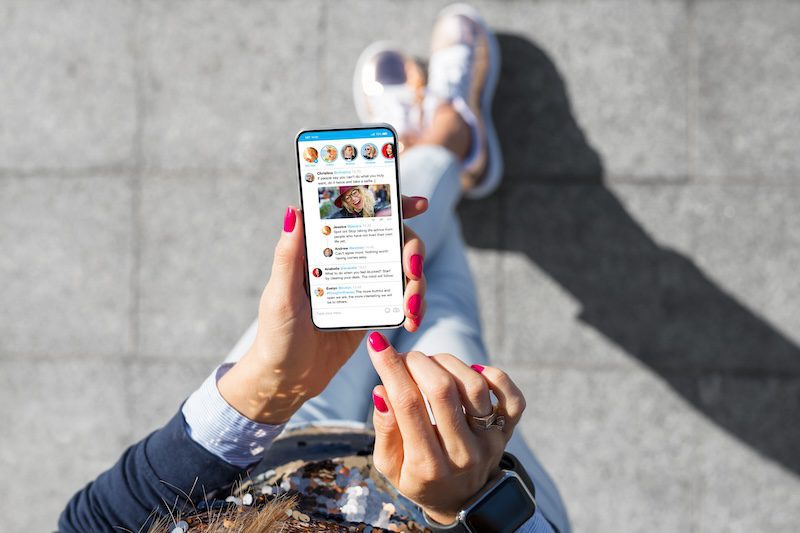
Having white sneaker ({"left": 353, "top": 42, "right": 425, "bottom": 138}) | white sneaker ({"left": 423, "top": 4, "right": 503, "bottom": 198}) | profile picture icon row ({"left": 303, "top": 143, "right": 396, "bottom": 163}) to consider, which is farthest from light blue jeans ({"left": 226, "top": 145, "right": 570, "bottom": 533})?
profile picture icon row ({"left": 303, "top": 143, "right": 396, "bottom": 163})

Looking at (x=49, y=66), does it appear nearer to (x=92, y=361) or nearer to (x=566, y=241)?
(x=92, y=361)

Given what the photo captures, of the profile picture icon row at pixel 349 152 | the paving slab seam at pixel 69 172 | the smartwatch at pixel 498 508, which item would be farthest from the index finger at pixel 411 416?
the paving slab seam at pixel 69 172

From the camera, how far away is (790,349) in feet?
7.09

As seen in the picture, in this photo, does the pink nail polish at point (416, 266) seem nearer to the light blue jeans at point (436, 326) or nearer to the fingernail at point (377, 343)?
the fingernail at point (377, 343)

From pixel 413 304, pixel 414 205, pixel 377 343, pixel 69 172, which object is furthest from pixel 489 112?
pixel 69 172

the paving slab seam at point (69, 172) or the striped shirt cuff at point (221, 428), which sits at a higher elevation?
the paving slab seam at point (69, 172)

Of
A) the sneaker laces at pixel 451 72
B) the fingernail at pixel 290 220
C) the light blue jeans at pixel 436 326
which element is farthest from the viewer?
the sneaker laces at pixel 451 72

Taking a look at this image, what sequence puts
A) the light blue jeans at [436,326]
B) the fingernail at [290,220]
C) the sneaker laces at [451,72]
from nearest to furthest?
the fingernail at [290,220]
the light blue jeans at [436,326]
the sneaker laces at [451,72]

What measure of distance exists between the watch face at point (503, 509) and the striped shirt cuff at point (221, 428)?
41cm

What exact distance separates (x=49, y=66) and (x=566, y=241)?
2.15 m

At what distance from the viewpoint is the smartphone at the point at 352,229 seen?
1070mm

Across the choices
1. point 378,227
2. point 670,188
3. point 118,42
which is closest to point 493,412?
point 378,227

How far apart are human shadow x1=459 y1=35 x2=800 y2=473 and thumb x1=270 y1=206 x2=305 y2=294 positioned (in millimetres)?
1340

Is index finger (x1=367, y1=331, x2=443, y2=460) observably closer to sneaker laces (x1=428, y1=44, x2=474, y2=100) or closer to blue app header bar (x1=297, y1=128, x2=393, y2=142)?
blue app header bar (x1=297, y1=128, x2=393, y2=142)
